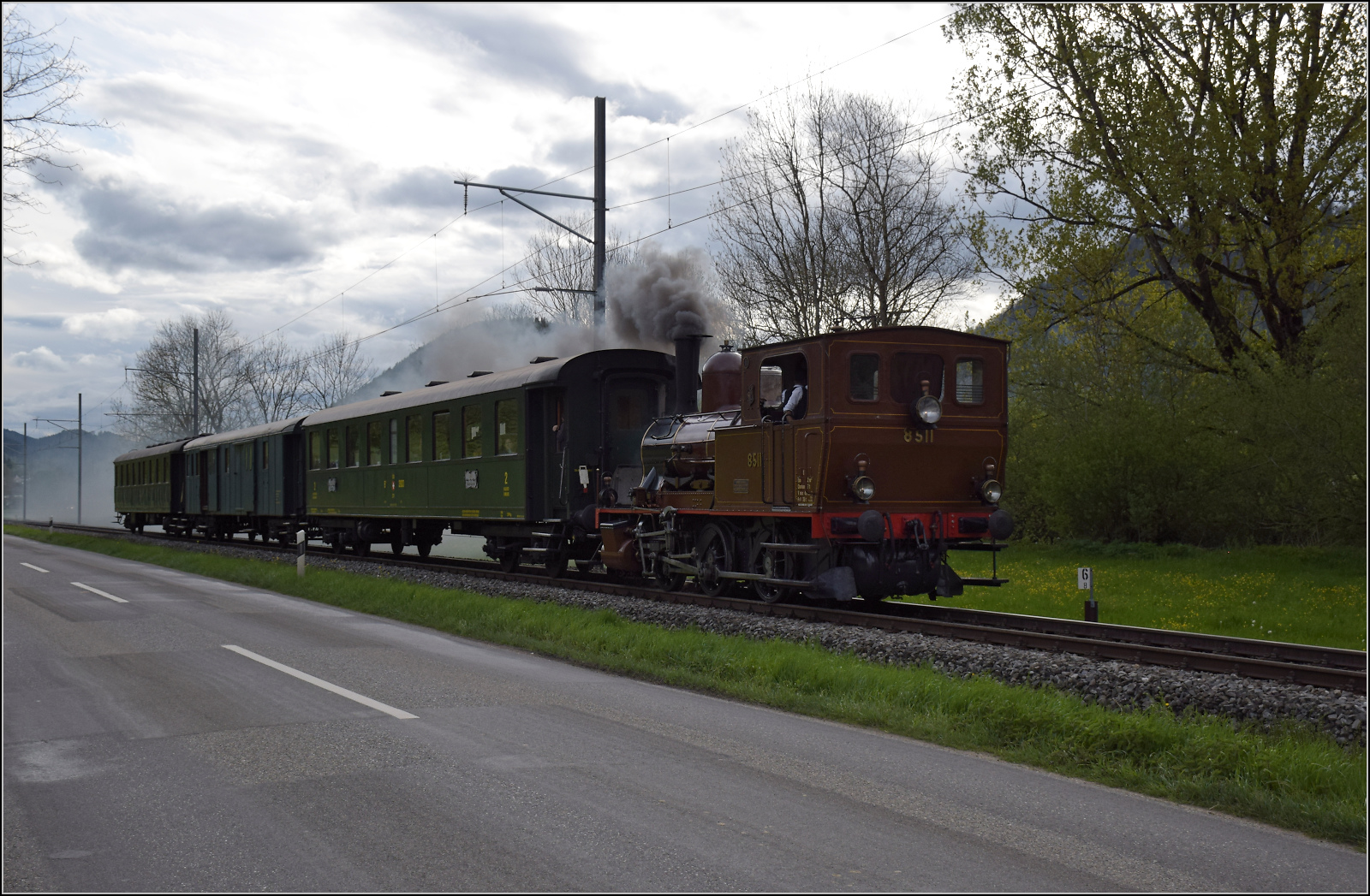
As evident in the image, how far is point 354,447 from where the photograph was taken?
23734 mm

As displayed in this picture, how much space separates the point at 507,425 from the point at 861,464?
735 centimetres

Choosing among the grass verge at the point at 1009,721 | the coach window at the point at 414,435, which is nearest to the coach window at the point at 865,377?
the grass verge at the point at 1009,721

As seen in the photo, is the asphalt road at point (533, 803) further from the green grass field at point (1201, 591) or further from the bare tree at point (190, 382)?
the bare tree at point (190, 382)

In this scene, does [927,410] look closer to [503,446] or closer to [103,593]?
[503,446]

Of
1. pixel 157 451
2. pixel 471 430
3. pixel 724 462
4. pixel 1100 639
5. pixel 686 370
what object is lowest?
pixel 1100 639

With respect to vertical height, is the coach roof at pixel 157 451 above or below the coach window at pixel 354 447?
above

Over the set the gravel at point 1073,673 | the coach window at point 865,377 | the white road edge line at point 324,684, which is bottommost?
the white road edge line at point 324,684

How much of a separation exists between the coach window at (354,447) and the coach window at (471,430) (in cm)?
533

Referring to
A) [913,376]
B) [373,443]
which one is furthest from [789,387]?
[373,443]

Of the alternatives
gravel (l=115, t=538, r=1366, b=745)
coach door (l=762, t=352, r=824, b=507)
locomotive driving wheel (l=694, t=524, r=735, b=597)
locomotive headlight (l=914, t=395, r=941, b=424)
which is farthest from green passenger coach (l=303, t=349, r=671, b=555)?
locomotive headlight (l=914, t=395, r=941, b=424)

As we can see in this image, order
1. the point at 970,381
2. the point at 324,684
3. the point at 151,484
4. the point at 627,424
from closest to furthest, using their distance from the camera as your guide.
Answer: the point at 324,684
the point at 970,381
the point at 627,424
the point at 151,484

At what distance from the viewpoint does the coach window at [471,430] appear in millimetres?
18609

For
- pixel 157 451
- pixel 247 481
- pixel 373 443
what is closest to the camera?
pixel 373 443

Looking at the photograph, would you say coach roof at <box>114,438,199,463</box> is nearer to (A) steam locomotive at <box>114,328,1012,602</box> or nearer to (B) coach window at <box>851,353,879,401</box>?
(A) steam locomotive at <box>114,328,1012,602</box>
